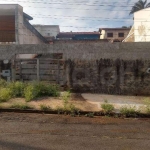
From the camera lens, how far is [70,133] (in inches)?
194

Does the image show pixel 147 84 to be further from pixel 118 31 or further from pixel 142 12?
pixel 118 31

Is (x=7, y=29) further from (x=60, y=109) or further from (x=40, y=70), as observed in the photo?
(x=60, y=109)

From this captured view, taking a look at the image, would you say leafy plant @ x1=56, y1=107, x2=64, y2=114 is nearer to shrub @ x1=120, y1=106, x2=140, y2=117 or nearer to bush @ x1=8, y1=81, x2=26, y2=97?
shrub @ x1=120, y1=106, x2=140, y2=117

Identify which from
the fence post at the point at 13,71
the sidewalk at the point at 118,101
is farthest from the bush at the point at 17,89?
the sidewalk at the point at 118,101

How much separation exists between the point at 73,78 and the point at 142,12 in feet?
32.3

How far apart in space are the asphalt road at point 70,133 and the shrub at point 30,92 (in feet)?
5.31

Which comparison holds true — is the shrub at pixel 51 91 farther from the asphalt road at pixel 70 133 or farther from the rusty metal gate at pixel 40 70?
the asphalt road at pixel 70 133

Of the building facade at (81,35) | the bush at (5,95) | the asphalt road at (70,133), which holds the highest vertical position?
the building facade at (81,35)

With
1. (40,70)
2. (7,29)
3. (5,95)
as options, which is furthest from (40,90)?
(7,29)

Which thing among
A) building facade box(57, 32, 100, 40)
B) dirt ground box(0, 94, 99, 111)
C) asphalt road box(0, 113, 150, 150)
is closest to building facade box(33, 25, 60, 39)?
building facade box(57, 32, 100, 40)

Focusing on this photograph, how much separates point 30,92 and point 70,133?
3916 millimetres

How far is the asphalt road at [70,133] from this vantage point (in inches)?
165

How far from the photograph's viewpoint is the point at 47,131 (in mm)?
5027

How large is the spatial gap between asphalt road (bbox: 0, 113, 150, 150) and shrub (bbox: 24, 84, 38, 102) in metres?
1.62
